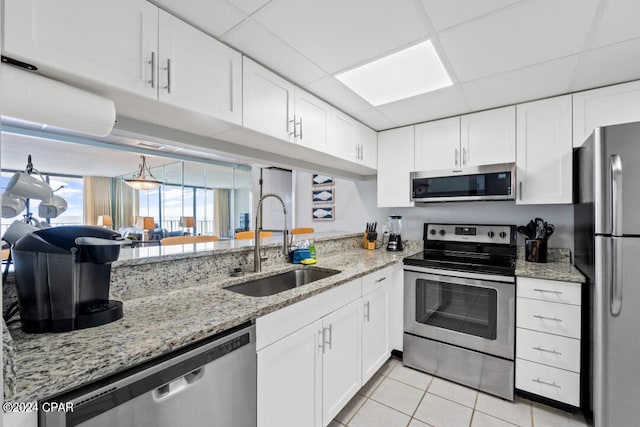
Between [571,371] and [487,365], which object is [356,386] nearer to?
[487,365]

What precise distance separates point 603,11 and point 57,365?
8.05 ft

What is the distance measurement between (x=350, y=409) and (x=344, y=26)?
2269 mm

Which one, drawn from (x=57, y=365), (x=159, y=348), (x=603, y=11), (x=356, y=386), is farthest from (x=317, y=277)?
(x=603, y=11)

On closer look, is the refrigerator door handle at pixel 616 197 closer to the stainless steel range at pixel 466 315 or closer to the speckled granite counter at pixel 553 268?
the speckled granite counter at pixel 553 268

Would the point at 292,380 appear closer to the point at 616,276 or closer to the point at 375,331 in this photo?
the point at 375,331

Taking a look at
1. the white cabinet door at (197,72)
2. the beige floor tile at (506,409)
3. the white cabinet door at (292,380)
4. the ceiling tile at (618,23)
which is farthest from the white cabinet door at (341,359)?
the ceiling tile at (618,23)

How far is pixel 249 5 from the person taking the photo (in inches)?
51.4

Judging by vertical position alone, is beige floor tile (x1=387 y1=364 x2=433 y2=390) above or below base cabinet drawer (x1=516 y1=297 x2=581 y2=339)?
below

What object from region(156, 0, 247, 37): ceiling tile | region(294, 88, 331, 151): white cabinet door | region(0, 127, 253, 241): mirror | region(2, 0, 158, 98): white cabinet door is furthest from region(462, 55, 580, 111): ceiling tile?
region(0, 127, 253, 241): mirror

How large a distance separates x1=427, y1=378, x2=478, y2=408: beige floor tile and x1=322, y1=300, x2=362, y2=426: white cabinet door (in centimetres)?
62

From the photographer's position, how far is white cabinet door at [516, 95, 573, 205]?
6.95ft

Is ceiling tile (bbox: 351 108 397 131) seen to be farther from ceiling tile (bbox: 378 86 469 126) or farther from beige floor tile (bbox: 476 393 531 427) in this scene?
beige floor tile (bbox: 476 393 531 427)

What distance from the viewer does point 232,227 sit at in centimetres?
785

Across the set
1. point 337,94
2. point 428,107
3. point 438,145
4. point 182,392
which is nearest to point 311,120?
point 337,94
